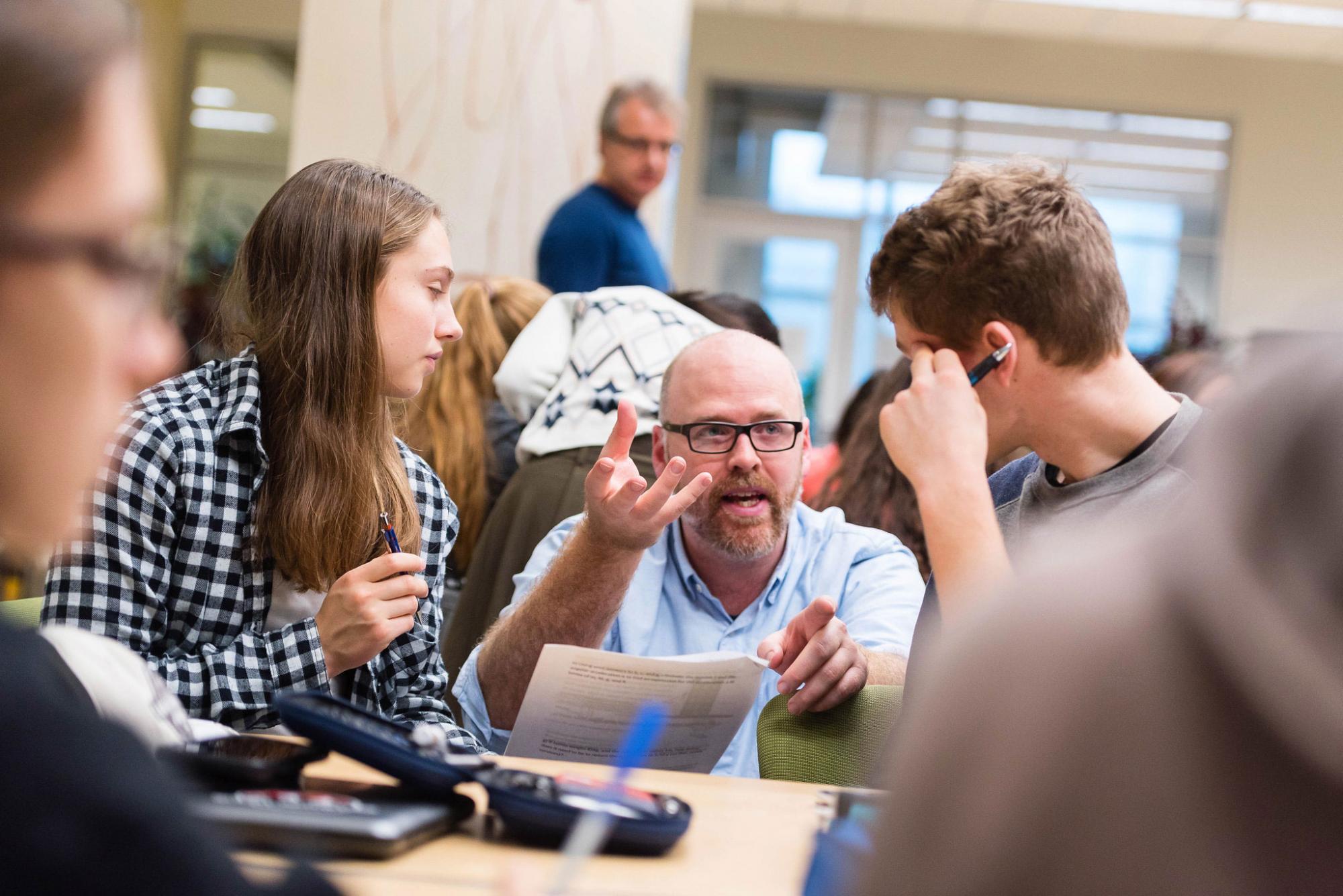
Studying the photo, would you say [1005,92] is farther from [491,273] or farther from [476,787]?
[476,787]

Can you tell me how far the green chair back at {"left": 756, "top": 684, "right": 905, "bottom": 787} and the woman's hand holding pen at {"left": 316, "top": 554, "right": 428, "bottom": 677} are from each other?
0.48 m

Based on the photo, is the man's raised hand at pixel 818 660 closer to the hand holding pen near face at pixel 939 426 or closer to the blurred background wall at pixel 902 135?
the hand holding pen near face at pixel 939 426

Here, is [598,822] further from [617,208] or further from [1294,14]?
[1294,14]

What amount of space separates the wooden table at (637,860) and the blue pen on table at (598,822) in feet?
0.04

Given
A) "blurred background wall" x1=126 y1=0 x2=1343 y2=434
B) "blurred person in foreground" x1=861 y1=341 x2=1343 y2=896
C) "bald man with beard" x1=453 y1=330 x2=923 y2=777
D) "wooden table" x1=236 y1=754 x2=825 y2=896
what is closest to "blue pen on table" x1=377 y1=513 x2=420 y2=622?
"bald man with beard" x1=453 y1=330 x2=923 y2=777

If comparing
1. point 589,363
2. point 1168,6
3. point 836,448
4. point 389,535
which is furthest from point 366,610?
point 1168,6

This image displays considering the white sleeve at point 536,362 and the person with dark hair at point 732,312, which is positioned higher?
the person with dark hair at point 732,312

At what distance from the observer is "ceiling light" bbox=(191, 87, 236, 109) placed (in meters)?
8.45

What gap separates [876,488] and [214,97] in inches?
283

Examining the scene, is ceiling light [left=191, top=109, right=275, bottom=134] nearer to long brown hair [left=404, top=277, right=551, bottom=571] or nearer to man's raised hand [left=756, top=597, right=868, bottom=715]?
long brown hair [left=404, top=277, right=551, bottom=571]

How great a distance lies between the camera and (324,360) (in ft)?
5.74

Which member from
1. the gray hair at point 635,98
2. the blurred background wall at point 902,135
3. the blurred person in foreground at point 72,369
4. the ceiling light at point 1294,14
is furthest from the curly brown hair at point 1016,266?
the ceiling light at point 1294,14

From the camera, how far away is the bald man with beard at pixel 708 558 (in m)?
1.88

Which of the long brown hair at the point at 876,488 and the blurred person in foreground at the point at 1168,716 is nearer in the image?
the blurred person in foreground at the point at 1168,716
